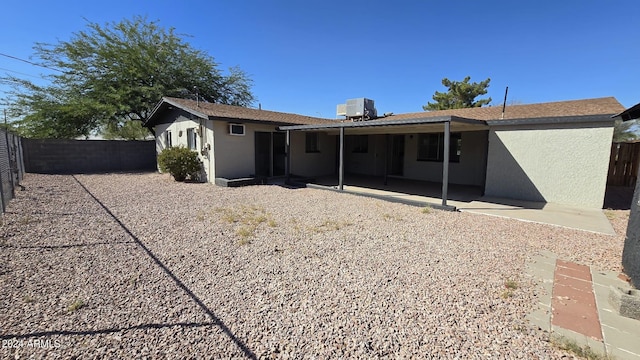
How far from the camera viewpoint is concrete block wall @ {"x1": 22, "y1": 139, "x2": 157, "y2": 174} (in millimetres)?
13258

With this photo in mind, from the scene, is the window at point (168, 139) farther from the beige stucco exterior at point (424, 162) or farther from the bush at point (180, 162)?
the beige stucco exterior at point (424, 162)

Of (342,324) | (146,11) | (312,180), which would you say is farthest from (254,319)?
(146,11)

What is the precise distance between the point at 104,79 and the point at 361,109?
16129 mm

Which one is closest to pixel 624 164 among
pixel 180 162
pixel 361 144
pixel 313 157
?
pixel 361 144

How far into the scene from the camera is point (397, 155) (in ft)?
41.8

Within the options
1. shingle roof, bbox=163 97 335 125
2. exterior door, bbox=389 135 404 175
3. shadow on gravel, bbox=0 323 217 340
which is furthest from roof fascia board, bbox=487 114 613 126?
shadow on gravel, bbox=0 323 217 340

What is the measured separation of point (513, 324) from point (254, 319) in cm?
229

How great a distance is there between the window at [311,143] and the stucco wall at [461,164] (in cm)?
426

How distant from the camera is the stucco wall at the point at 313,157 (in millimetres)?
12664

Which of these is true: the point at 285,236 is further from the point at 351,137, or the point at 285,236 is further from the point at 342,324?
the point at 351,137

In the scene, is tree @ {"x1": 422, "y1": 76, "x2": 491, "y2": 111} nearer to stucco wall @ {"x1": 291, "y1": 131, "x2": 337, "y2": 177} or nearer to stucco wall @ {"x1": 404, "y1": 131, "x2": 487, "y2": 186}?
stucco wall @ {"x1": 404, "y1": 131, "x2": 487, "y2": 186}

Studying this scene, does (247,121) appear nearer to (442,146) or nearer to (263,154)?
(263,154)

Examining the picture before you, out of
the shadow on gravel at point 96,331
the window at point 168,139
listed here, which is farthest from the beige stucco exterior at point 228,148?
the shadow on gravel at point 96,331

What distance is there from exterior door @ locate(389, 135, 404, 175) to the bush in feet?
27.9
